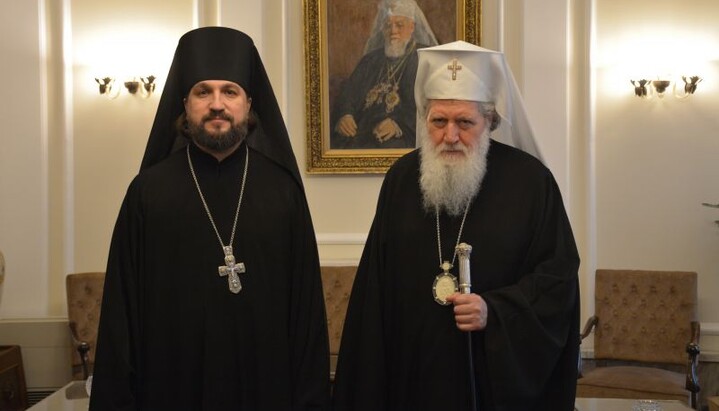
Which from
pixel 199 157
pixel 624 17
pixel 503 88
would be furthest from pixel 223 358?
pixel 624 17

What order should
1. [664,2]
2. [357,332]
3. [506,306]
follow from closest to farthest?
[506,306], [357,332], [664,2]

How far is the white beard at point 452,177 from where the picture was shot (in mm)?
3188

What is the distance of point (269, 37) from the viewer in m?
6.97

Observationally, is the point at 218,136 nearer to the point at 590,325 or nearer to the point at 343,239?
the point at 343,239

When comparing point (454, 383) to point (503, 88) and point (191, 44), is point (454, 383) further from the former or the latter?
point (191, 44)

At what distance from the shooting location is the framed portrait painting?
6.84m

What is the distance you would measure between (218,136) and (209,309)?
0.64 metres

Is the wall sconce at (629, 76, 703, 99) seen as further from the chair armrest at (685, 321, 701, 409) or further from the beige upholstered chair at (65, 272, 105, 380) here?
the beige upholstered chair at (65, 272, 105, 380)

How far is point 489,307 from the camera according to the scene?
9.73 feet

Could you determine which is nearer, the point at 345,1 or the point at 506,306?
the point at 506,306

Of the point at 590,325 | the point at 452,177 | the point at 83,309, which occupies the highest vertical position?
the point at 452,177

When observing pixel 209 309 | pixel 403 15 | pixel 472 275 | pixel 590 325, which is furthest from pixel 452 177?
pixel 403 15

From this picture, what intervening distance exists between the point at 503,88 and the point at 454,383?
1.17 meters

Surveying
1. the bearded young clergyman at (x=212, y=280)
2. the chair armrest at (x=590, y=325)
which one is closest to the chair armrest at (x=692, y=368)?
the chair armrest at (x=590, y=325)
